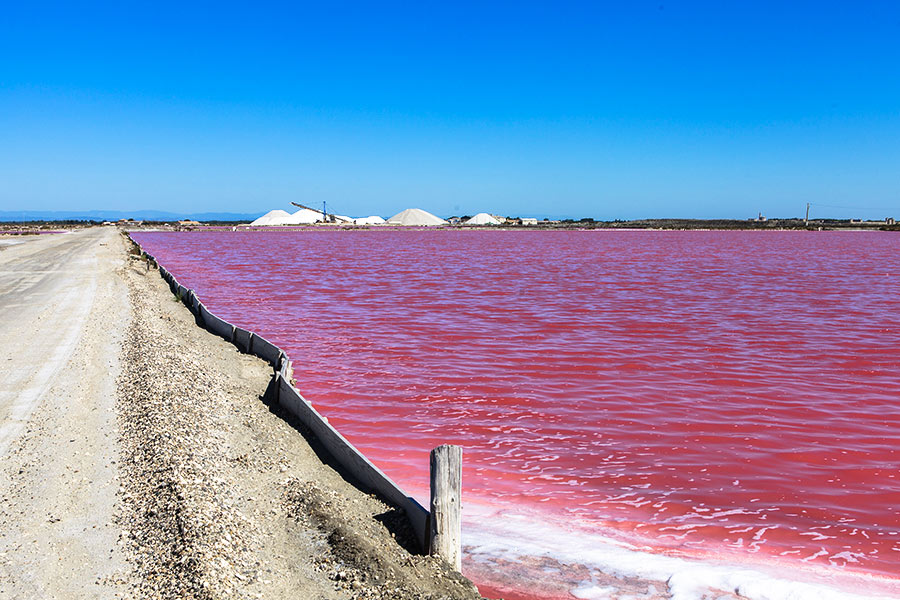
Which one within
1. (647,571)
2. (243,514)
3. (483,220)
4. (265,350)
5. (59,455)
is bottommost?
(647,571)

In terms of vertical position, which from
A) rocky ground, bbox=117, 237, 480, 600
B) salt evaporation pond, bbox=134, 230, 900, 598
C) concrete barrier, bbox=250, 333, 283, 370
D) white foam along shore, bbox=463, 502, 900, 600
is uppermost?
concrete barrier, bbox=250, 333, 283, 370

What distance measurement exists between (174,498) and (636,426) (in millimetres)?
6226

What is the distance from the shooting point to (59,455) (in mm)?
6508

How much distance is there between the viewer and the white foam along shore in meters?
5.39

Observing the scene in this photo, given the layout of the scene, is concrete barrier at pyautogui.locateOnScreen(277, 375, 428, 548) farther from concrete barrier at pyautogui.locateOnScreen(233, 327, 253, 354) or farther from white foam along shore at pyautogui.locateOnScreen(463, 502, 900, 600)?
concrete barrier at pyautogui.locateOnScreen(233, 327, 253, 354)

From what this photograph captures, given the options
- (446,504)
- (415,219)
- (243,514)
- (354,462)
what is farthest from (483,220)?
(446,504)

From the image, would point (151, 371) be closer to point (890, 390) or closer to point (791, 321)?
point (890, 390)

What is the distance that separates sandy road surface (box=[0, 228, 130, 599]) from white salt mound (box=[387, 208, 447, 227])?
13524 cm

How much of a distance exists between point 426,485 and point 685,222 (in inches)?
5578

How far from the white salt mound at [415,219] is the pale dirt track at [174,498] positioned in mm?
139468

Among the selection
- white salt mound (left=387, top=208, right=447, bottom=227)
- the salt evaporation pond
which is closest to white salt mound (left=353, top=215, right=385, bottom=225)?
white salt mound (left=387, top=208, right=447, bottom=227)

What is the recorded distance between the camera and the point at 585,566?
575cm

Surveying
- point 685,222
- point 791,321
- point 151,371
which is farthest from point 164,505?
point 685,222

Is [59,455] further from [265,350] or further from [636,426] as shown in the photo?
[636,426]
